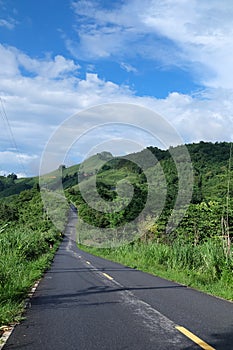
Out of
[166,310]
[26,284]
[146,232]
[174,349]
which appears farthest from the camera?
[146,232]

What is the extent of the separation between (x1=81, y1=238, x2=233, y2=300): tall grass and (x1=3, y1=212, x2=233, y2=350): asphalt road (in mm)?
1270

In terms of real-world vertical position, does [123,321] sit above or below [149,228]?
below

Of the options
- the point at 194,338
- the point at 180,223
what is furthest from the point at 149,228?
the point at 194,338

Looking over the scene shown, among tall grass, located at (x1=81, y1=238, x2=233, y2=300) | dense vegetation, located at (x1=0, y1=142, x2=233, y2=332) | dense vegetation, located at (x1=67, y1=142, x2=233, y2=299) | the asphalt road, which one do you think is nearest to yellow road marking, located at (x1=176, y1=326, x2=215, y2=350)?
the asphalt road

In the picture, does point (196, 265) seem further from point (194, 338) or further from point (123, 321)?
point (194, 338)

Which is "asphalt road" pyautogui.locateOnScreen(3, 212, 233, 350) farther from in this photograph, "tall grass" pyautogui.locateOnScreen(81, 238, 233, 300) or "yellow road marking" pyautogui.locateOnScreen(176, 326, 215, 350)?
"tall grass" pyautogui.locateOnScreen(81, 238, 233, 300)

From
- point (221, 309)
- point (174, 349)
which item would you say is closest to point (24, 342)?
point (174, 349)

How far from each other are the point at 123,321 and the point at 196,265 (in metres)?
9.86

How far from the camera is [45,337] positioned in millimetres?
5609

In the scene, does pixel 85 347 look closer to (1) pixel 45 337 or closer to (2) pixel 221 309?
(1) pixel 45 337

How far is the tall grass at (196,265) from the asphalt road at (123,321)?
4.17ft

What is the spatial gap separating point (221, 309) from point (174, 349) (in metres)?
3.36

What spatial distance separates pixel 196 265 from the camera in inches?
628

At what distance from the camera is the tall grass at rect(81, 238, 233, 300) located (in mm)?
11578
